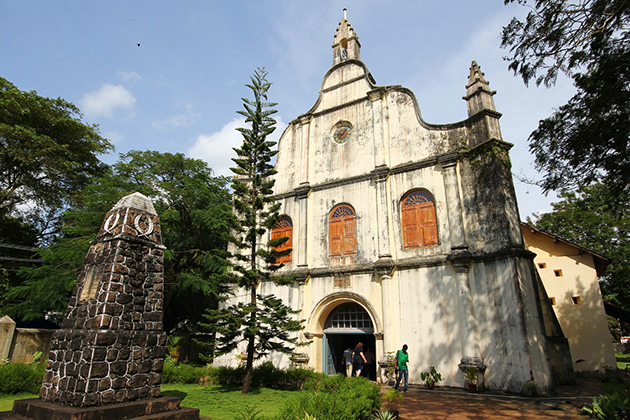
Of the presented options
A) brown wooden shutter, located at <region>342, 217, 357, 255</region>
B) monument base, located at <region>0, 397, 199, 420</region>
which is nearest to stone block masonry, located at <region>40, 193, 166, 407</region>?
monument base, located at <region>0, 397, 199, 420</region>

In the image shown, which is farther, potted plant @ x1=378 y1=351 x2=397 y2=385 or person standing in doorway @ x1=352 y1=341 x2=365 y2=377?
person standing in doorway @ x1=352 y1=341 x2=365 y2=377

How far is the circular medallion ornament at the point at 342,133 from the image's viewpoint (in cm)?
1397

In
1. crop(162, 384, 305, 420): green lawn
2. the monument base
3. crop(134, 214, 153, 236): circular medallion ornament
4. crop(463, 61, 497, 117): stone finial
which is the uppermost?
crop(463, 61, 497, 117): stone finial

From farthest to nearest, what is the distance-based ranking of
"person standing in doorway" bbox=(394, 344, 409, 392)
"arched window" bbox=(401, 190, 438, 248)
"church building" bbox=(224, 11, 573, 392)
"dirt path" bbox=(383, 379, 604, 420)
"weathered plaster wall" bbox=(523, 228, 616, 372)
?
"weathered plaster wall" bbox=(523, 228, 616, 372)
"arched window" bbox=(401, 190, 438, 248)
"church building" bbox=(224, 11, 573, 392)
"person standing in doorway" bbox=(394, 344, 409, 392)
"dirt path" bbox=(383, 379, 604, 420)

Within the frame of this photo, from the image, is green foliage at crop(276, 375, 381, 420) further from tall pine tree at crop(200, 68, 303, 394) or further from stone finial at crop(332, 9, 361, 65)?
stone finial at crop(332, 9, 361, 65)

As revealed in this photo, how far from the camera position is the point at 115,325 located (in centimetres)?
536

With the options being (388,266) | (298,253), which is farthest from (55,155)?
(388,266)

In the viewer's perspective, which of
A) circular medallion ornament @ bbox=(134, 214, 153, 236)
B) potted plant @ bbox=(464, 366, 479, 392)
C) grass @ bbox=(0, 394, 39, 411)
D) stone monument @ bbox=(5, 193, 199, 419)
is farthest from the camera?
potted plant @ bbox=(464, 366, 479, 392)

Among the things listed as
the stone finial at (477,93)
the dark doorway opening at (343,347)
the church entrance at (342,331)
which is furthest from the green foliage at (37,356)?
the stone finial at (477,93)

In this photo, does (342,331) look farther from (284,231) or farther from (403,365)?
(284,231)

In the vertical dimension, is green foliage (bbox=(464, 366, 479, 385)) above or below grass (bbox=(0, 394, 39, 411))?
above

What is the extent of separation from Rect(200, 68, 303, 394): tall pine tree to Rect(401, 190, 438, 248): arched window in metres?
4.03

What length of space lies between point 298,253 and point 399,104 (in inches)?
259

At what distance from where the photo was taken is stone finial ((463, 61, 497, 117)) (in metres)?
11.3
